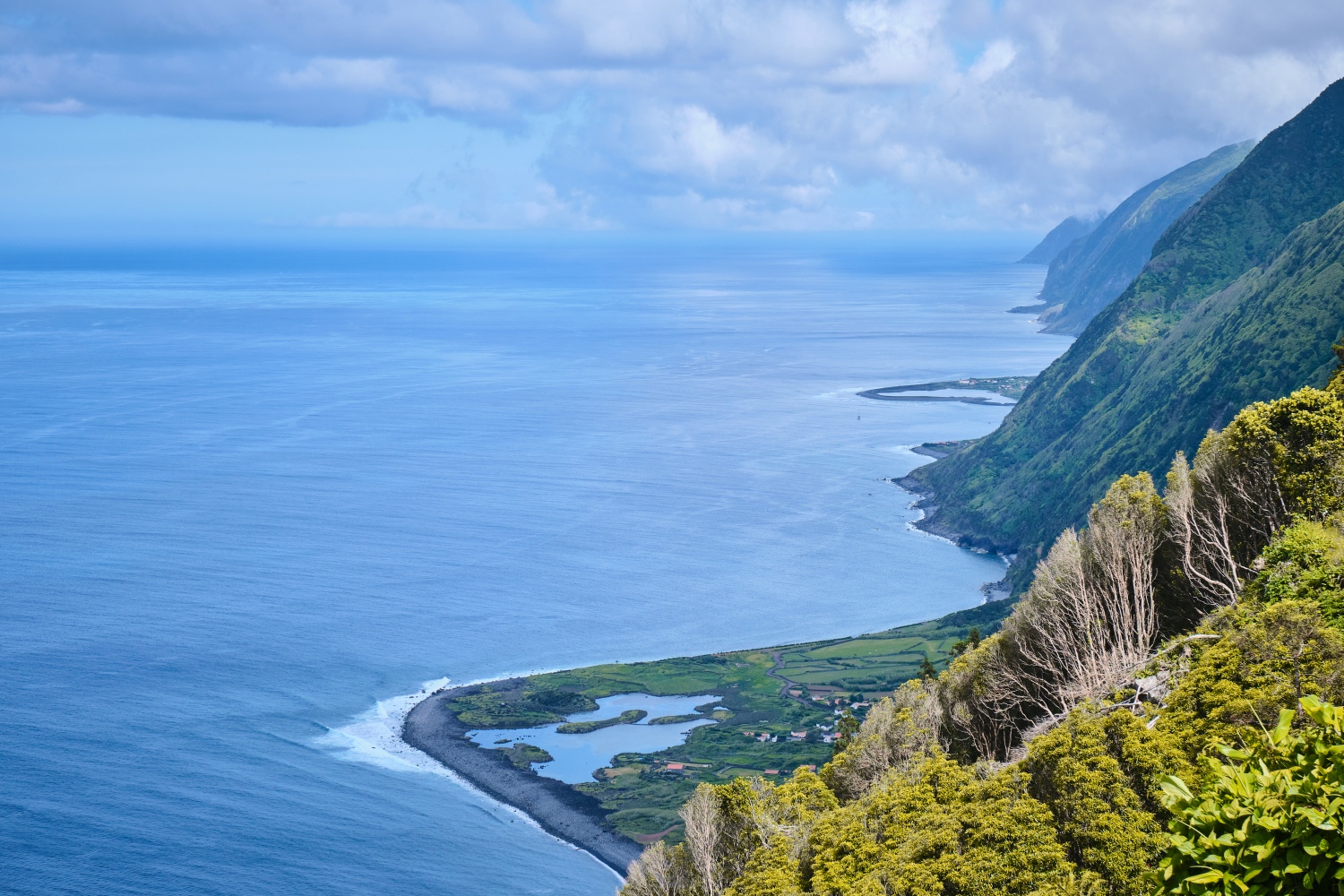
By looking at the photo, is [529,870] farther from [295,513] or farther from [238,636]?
[295,513]

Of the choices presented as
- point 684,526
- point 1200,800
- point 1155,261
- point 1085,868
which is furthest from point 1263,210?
point 1200,800

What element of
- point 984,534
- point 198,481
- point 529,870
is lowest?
point 529,870

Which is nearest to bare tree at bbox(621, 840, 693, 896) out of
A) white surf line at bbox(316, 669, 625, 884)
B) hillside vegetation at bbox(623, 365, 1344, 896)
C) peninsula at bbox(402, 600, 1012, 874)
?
hillside vegetation at bbox(623, 365, 1344, 896)

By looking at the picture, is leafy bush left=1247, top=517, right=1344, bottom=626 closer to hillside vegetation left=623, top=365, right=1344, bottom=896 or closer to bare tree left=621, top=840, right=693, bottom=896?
hillside vegetation left=623, top=365, right=1344, bottom=896

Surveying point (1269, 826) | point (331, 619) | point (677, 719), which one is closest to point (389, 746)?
point (677, 719)

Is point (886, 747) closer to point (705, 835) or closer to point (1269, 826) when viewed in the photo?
point (705, 835)

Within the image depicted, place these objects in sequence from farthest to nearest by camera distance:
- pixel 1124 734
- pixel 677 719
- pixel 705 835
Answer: pixel 677 719, pixel 705 835, pixel 1124 734

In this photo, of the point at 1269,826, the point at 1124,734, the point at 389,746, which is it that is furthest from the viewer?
the point at 389,746
